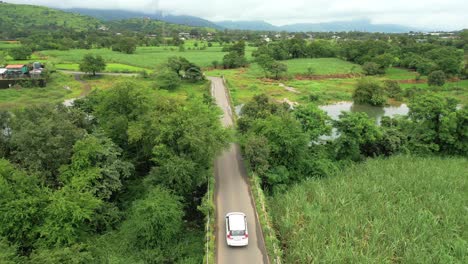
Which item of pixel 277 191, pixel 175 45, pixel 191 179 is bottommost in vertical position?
pixel 277 191

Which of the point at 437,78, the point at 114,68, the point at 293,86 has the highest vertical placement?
the point at 437,78

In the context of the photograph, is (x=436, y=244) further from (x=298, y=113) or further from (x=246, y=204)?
(x=298, y=113)

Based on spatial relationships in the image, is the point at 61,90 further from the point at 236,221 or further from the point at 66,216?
the point at 236,221

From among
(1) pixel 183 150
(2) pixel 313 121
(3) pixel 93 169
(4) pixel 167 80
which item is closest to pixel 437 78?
(2) pixel 313 121

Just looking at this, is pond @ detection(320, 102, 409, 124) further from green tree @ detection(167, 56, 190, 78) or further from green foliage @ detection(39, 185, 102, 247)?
green foliage @ detection(39, 185, 102, 247)

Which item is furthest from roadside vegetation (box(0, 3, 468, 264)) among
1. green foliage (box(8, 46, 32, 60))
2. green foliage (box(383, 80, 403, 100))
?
green foliage (box(8, 46, 32, 60))

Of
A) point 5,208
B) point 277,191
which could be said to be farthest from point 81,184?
point 277,191

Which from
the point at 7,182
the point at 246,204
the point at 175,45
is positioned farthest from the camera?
the point at 175,45
